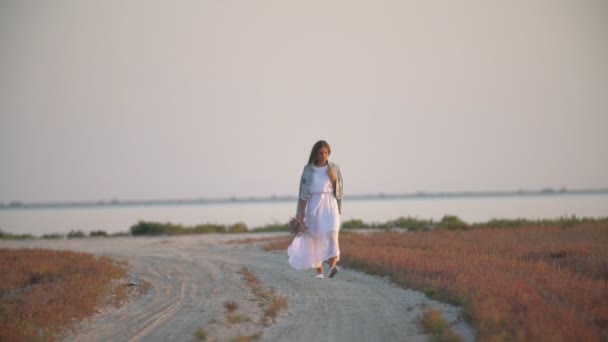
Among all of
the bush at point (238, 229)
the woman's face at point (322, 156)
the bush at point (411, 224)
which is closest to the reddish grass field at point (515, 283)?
the woman's face at point (322, 156)

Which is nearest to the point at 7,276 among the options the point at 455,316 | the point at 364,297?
the point at 364,297

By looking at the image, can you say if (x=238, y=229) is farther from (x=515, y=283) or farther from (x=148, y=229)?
(x=515, y=283)

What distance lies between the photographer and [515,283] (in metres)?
10.3

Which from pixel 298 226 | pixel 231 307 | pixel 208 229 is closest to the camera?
pixel 231 307

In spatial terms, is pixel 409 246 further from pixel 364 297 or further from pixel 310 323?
pixel 310 323

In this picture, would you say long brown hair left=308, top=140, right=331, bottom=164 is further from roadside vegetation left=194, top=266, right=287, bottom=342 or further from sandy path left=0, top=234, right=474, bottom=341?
roadside vegetation left=194, top=266, right=287, bottom=342

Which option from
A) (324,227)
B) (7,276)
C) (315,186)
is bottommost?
(7,276)

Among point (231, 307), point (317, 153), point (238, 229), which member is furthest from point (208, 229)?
point (231, 307)

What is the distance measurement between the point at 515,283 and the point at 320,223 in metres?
4.03

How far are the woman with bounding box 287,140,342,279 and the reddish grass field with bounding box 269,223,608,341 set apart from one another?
5.72 feet

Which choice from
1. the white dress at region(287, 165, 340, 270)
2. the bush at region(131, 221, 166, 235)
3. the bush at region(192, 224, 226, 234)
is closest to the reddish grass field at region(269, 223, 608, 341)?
the white dress at region(287, 165, 340, 270)

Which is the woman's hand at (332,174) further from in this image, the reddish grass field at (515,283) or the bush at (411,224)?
the bush at (411,224)

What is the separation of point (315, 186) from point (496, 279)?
3932mm

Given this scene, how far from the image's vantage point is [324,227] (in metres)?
12.6
